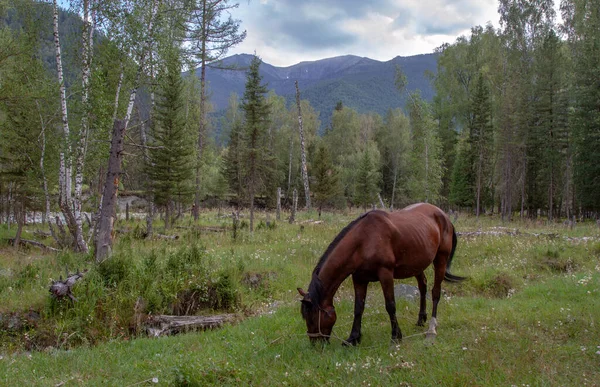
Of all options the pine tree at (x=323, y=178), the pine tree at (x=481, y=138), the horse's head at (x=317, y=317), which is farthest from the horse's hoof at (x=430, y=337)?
the pine tree at (x=481, y=138)

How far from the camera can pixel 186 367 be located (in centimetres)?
462

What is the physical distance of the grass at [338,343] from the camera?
4.48 metres

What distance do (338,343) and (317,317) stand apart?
65 centimetres

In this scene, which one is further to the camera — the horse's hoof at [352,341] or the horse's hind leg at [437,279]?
the horse's hind leg at [437,279]

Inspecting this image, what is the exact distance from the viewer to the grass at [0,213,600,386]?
448 cm

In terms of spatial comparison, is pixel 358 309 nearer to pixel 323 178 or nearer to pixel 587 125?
pixel 323 178

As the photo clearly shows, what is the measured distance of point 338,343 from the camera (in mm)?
5625

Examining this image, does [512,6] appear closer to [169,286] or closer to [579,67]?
[579,67]

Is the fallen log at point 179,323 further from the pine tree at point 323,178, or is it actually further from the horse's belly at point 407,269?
the pine tree at point 323,178

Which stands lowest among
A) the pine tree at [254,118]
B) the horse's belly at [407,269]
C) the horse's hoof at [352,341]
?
the horse's hoof at [352,341]

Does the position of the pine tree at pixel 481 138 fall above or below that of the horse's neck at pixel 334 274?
above

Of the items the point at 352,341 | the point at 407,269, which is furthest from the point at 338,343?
the point at 407,269

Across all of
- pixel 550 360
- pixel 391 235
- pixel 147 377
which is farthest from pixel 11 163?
pixel 550 360

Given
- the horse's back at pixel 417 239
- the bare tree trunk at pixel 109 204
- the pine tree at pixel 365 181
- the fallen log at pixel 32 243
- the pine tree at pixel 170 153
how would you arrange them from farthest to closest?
the pine tree at pixel 365 181 < the pine tree at pixel 170 153 < the fallen log at pixel 32 243 < the bare tree trunk at pixel 109 204 < the horse's back at pixel 417 239
